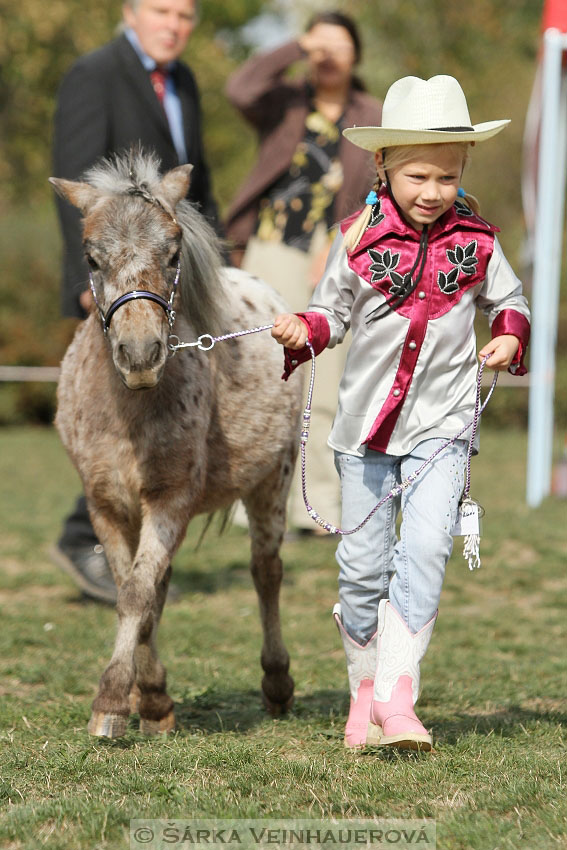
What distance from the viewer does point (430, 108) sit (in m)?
3.75

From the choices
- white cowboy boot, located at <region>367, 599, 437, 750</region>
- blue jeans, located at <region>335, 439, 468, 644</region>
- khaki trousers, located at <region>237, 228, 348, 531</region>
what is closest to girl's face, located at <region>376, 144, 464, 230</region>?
blue jeans, located at <region>335, 439, 468, 644</region>

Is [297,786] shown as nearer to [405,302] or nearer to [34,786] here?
[34,786]

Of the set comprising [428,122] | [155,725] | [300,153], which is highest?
[300,153]

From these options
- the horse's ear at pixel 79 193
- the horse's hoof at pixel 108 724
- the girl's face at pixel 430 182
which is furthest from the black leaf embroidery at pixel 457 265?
the horse's hoof at pixel 108 724

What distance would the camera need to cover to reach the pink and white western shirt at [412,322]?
3.83m

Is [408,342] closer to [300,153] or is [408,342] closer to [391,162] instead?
[391,162]

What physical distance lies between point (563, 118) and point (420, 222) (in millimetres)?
7584

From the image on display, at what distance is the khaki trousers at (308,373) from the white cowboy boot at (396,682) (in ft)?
12.2

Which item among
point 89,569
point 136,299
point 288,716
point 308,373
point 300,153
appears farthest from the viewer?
point 308,373

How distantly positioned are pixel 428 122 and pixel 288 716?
2452mm

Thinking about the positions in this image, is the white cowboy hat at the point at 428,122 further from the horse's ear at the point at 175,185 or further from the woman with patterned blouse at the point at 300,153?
the woman with patterned blouse at the point at 300,153

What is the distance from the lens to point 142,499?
167 inches

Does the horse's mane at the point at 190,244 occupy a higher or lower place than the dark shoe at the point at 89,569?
higher

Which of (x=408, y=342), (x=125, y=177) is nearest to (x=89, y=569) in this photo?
(x=125, y=177)
